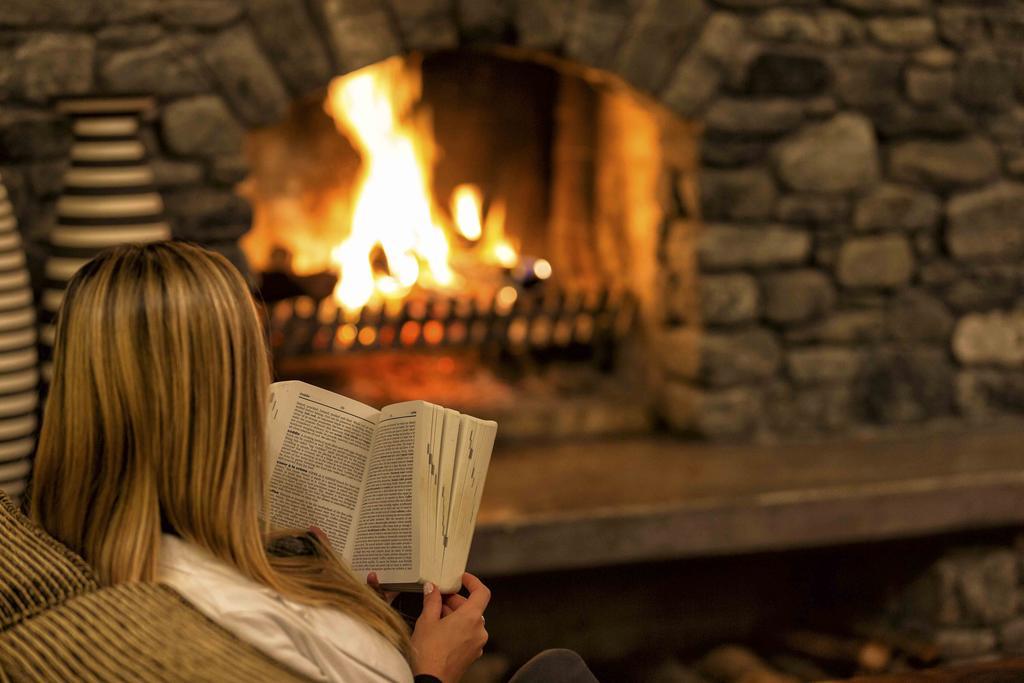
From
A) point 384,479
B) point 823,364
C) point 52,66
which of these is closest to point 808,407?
point 823,364

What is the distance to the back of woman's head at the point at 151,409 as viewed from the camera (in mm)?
1148

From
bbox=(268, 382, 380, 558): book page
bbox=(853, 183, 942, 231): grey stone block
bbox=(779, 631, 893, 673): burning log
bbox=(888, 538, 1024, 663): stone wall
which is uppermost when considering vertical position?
bbox=(853, 183, 942, 231): grey stone block

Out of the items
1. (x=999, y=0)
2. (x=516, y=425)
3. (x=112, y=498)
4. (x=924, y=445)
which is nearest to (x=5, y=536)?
(x=112, y=498)

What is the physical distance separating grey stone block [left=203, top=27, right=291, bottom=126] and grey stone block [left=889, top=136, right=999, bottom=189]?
5.42ft

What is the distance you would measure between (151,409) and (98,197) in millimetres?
1525

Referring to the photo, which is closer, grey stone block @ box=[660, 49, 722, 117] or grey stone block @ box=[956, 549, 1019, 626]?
grey stone block @ box=[956, 549, 1019, 626]

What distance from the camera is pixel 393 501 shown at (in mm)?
1411

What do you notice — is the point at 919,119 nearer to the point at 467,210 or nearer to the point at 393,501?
the point at 467,210

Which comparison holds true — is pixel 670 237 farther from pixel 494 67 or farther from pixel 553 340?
pixel 494 67

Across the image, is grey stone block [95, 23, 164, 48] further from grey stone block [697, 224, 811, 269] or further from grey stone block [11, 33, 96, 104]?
grey stone block [697, 224, 811, 269]

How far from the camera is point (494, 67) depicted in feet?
12.6

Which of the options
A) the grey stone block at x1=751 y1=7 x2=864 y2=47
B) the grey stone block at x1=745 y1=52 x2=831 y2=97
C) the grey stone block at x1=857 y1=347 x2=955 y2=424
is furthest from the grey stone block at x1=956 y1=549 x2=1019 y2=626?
the grey stone block at x1=751 y1=7 x2=864 y2=47

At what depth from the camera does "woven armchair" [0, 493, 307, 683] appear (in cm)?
106

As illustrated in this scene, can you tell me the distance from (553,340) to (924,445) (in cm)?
106
